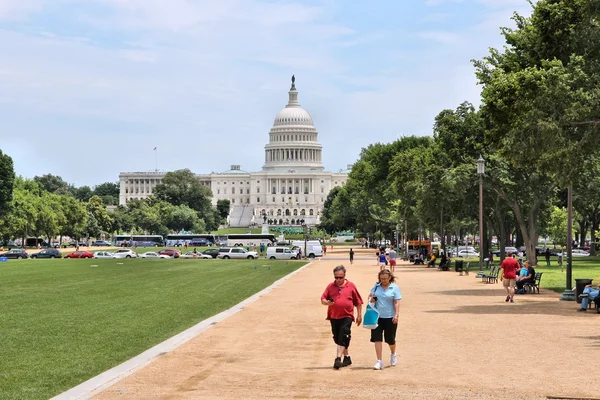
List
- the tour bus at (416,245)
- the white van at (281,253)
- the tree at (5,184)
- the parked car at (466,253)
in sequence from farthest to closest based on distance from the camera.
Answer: the tree at (5,184) → the parked car at (466,253) → the white van at (281,253) → the tour bus at (416,245)

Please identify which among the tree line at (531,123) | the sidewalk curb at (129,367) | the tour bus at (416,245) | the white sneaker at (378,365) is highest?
the tree line at (531,123)

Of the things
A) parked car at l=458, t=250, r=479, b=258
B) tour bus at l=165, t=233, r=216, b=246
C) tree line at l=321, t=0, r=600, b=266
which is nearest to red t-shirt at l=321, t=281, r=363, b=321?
tree line at l=321, t=0, r=600, b=266

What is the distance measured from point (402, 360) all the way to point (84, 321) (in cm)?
1137

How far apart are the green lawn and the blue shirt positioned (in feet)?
15.7

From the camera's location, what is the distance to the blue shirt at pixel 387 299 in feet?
57.3

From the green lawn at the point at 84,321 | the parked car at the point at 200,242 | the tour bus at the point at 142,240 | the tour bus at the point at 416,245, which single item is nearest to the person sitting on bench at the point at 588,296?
the green lawn at the point at 84,321

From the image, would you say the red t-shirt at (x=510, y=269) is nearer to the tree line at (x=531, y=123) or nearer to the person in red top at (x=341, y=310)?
the tree line at (x=531, y=123)

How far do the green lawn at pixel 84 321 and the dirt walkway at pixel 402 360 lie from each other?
115cm

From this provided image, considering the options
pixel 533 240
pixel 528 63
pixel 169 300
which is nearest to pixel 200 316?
pixel 169 300

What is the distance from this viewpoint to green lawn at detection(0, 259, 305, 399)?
16984mm

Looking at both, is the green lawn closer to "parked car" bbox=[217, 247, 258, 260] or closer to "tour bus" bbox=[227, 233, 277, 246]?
"parked car" bbox=[217, 247, 258, 260]

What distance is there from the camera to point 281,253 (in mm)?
106688

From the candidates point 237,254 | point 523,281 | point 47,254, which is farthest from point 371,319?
point 47,254

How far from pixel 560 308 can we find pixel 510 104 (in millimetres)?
8512
